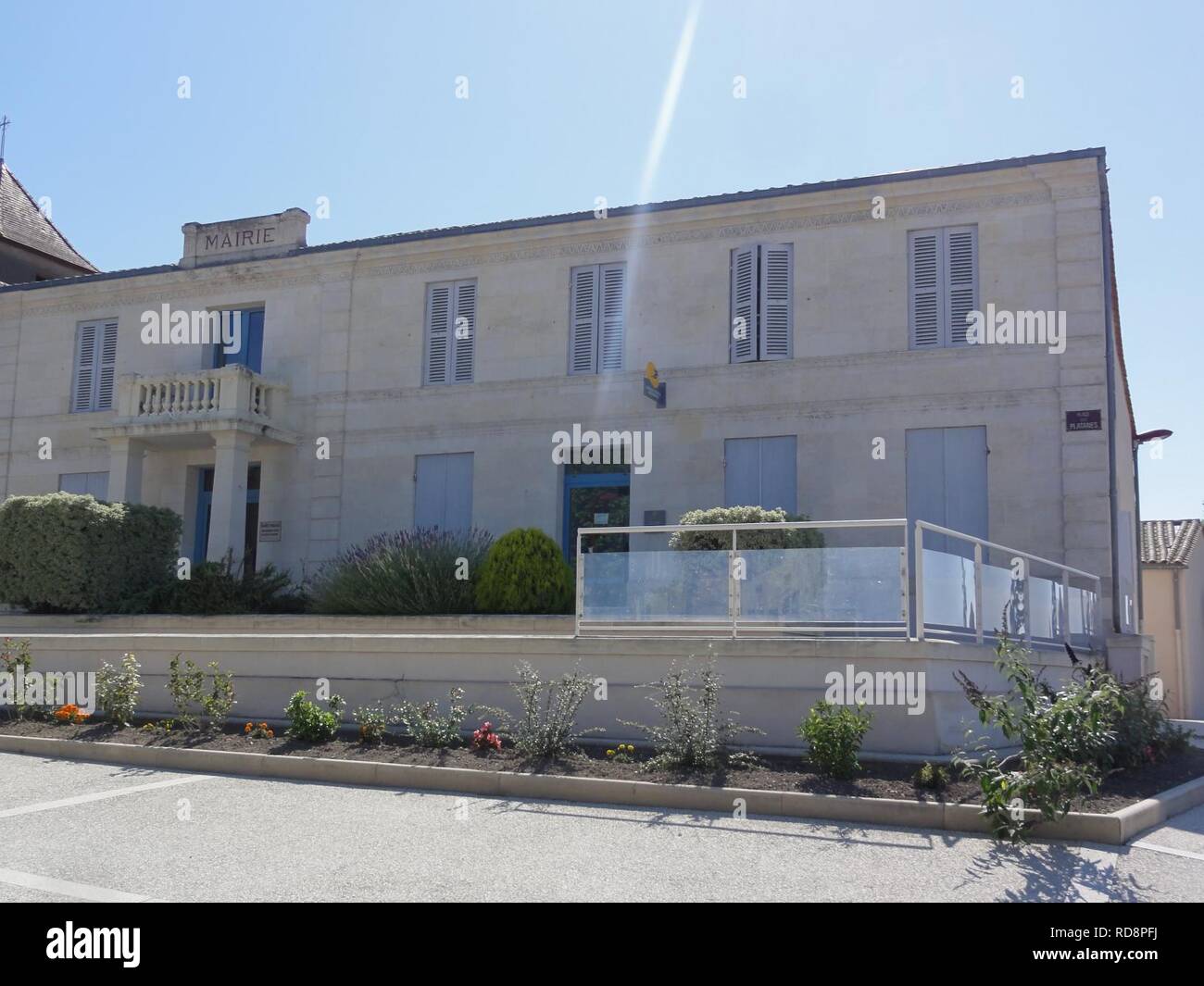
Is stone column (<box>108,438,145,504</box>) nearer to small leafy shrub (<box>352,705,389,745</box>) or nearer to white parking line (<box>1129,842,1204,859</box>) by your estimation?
small leafy shrub (<box>352,705,389,745</box>)

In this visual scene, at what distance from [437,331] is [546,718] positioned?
12.0 meters

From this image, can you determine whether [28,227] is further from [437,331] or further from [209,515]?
[437,331]

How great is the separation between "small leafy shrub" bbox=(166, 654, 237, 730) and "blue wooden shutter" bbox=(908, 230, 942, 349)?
1134 centimetres

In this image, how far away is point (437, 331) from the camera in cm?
2072

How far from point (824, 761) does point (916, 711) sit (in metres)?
1.23

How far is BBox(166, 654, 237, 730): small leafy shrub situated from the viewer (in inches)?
450

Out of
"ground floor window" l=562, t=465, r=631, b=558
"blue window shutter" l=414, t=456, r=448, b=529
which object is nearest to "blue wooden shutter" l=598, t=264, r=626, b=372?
"ground floor window" l=562, t=465, r=631, b=558

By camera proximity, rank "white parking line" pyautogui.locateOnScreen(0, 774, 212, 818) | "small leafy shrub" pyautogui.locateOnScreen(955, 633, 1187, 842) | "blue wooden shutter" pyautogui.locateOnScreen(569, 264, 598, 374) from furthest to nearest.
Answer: "blue wooden shutter" pyautogui.locateOnScreen(569, 264, 598, 374)
"white parking line" pyautogui.locateOnScreen(0, 774, 212, 818)
"small leafy shrub" pyautogui.locateOnScreen(955, 633, 1187, 842)

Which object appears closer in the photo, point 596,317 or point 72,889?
point 72,889

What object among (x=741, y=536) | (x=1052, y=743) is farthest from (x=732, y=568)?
(x=1052, y=743)

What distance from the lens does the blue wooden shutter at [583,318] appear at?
19.5 m

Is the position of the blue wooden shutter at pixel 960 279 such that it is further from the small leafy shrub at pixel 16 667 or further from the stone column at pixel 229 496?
the small leafy shrub at pixel 16 667
